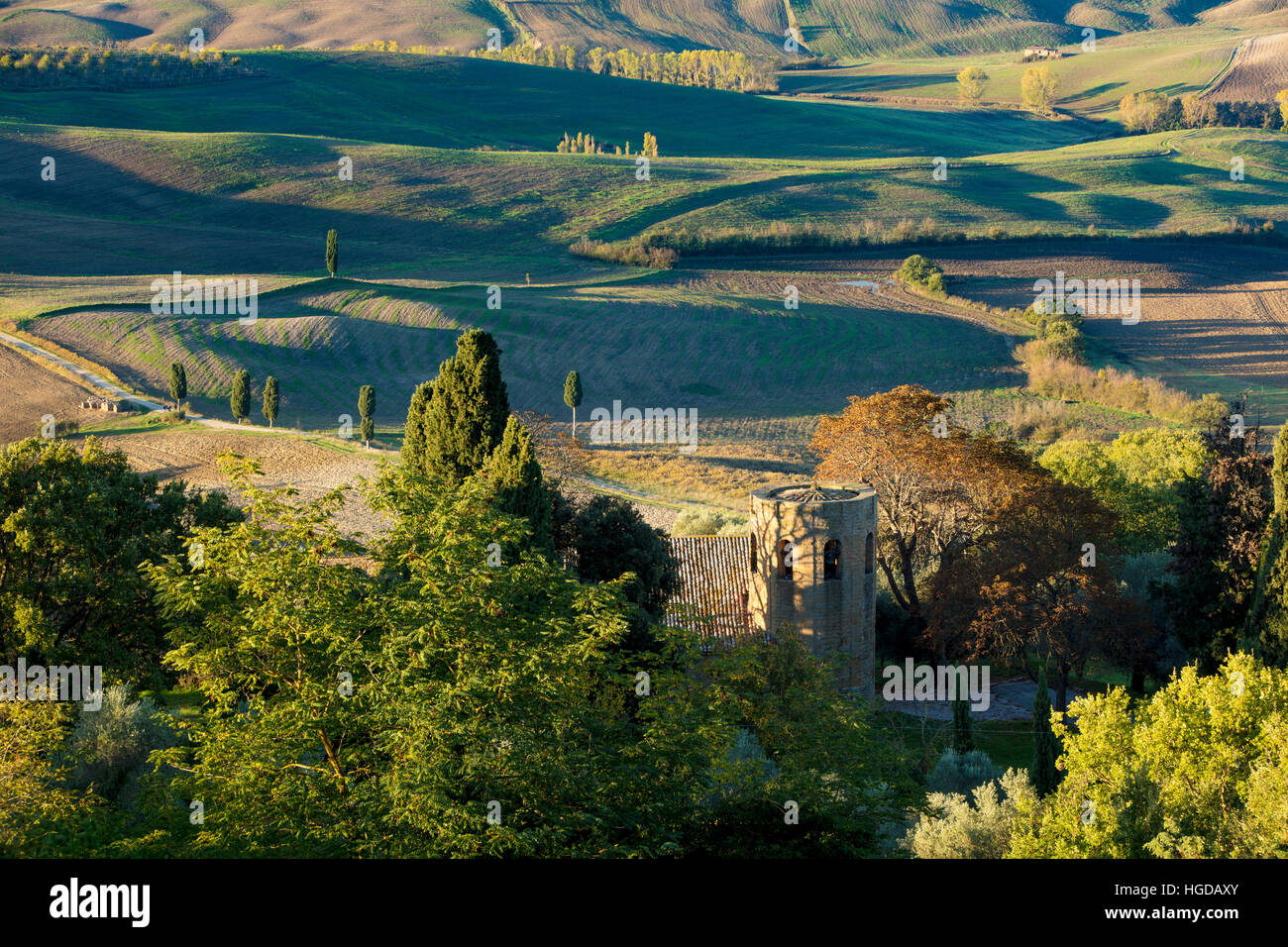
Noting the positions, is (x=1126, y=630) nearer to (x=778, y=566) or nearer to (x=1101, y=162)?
(x=778, y=566)

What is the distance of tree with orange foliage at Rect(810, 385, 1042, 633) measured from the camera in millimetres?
35719

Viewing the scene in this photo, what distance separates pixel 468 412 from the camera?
3006cm

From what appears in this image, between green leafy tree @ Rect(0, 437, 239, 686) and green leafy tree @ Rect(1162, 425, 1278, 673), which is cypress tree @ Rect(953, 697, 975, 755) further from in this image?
green leafy tree @ Rect(0, 437, 239, 686)

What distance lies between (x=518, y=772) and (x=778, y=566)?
1577 centimetres

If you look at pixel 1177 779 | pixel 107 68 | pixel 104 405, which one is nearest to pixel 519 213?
pixel 104 405

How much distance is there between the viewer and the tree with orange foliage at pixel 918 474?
3572 cm

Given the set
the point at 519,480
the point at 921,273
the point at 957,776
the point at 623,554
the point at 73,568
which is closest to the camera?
the point at 73,568

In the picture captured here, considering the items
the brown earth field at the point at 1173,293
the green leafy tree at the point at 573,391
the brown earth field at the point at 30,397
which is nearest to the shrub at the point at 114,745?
the brown earth field at the point at 30,397

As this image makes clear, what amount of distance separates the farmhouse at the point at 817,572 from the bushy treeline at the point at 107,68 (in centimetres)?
13512

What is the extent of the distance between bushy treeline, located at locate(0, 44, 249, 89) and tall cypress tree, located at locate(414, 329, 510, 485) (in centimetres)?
13002

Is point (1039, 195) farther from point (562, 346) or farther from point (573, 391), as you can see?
point (573, 391)

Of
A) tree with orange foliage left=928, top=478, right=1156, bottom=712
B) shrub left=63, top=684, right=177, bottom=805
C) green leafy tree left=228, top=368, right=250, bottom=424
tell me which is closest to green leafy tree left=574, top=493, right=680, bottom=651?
tree with orange foliage left=928, top=478, right=1156, bottom=712

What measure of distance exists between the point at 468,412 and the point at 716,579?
27.7ft
